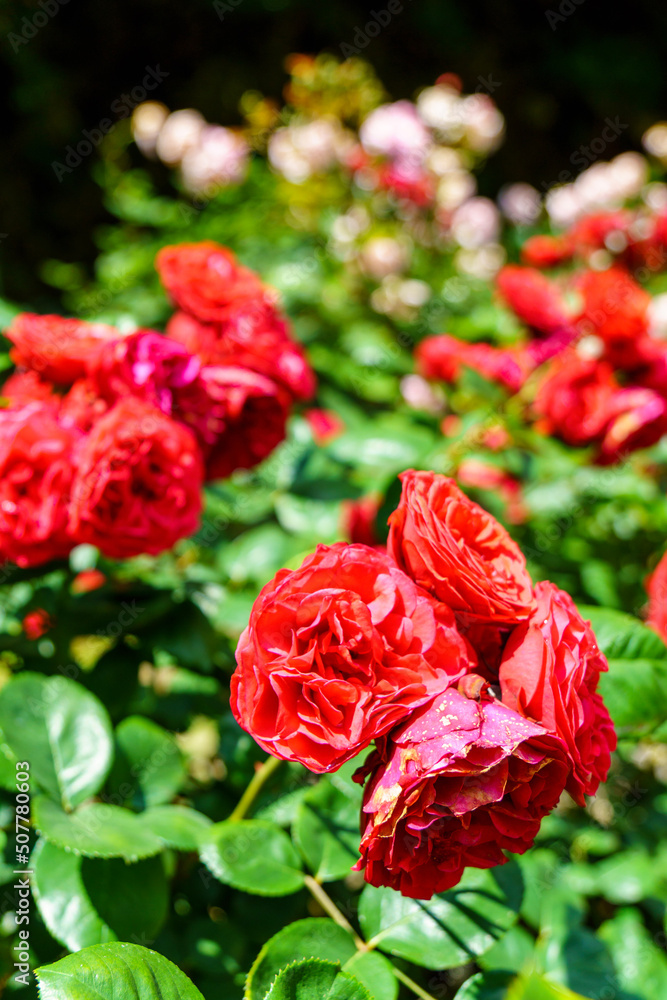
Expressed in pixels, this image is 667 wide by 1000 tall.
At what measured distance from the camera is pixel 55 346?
85cm

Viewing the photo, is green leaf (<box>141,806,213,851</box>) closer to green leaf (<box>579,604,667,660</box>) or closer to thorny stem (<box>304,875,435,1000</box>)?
thorny stem (<box>304,875,435,1000</box>)

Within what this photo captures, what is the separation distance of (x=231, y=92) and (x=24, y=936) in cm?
404

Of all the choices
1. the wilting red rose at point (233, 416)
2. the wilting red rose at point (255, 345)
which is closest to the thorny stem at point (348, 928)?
the wilting red rose at point (233, 416)

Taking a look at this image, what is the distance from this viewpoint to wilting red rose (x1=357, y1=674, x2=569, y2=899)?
0.49m

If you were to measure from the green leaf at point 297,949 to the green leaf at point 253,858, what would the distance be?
53 millimetres

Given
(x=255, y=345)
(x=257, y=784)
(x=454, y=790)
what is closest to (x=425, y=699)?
(x=454, y=790)

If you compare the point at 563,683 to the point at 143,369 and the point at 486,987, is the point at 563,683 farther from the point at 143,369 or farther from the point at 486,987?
the point at 143,369

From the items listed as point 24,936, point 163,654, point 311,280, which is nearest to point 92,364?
point 163,654

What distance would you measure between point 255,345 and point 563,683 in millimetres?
598

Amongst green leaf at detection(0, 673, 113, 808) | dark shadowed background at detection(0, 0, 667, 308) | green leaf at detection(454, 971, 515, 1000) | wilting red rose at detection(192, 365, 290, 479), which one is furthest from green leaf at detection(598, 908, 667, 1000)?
dark shadowed background at detection(0, 0, 667, 308)

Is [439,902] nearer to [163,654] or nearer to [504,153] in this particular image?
[163,654]

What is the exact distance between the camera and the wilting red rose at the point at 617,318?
1195mm

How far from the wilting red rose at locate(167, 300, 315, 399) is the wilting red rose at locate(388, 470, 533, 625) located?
1.38 feet

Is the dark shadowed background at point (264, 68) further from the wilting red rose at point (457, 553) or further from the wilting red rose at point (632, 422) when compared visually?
the wilting red rose at point (457, 553)
